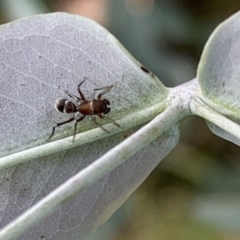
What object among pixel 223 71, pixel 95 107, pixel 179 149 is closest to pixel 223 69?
pixel 223 71

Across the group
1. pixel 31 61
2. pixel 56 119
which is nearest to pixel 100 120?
pixel 56 119

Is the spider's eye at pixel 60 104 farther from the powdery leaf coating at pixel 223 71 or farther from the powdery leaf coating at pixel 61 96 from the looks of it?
the powdery leaf coating at pixel 223 71

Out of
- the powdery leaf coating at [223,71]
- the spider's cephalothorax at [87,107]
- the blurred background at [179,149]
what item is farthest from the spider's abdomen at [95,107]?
the blurred background at [179,149]

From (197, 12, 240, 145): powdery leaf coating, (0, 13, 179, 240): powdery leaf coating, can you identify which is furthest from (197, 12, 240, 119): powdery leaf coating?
(0, 13, 179, 240): powdery leaf coating

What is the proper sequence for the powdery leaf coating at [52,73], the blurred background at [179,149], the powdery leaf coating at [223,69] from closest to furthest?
the powdery leaf coating at [223,69] → the powdery leaf coating at [52,73] → the blurred background at [179,149]

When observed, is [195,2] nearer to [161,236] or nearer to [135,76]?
[161,236]

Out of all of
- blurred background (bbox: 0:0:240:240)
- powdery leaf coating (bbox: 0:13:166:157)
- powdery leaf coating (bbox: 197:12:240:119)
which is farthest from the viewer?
blurred background (bbox: 0:0:240:240)

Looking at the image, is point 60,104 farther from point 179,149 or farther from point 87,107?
point 179,149

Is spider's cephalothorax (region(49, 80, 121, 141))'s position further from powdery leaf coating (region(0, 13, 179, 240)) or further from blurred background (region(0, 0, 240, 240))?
blurred background (region(0, 0, 240, 240))
